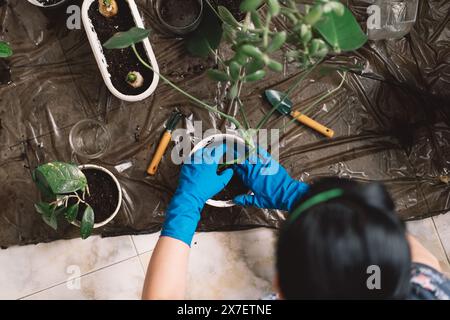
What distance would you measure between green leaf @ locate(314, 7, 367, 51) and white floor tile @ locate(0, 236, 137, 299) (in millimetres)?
796

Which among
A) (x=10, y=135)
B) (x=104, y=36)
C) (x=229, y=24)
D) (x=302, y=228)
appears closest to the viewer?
(x=302, y=228)

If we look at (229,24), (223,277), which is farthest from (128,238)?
(229,24)

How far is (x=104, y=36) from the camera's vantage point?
Answer: 102cm

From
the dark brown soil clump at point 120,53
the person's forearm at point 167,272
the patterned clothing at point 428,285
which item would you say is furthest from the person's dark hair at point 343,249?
the dark brown soil clump at point 120,53

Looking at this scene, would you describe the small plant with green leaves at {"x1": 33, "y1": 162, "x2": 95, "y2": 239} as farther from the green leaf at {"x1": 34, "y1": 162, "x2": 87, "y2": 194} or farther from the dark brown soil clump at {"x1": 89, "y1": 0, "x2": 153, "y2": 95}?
the dark brown soil clump at {"x1": 89, "y1": 0, "x2": 153, "y2": 95}

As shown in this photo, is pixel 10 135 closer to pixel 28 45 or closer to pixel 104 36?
pixel 28 45

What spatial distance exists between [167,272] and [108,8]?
654 millimetres

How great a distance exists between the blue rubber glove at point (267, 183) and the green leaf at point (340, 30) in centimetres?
42

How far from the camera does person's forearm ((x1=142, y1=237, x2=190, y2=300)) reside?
0.92 m

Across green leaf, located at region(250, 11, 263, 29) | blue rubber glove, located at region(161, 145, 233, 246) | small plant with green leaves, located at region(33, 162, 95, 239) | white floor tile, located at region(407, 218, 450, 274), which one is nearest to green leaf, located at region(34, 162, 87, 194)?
small plant with green leaves, located at region(33, 162, 95, 239)

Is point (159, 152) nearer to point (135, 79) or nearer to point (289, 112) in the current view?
point (135, 79)

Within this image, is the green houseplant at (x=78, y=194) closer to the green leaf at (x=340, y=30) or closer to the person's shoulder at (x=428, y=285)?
the green leaf at (x=340, y=30)

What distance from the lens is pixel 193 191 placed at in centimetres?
103

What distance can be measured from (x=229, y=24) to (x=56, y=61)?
567 millimetres
